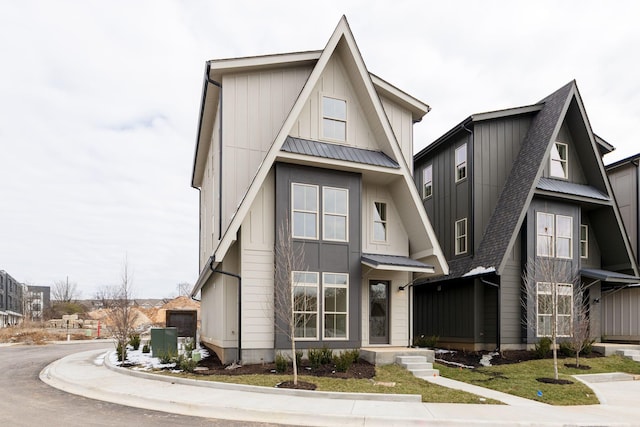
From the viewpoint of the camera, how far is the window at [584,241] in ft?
67.3

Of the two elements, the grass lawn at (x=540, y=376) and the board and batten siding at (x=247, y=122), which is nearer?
the grass lawn at (x=540, y=376)

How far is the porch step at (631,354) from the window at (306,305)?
11.6 m

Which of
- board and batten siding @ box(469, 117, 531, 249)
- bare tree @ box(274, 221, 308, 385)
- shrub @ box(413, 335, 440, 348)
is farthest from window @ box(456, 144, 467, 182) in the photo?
bare tree @ box(274, 221, 308, 385)

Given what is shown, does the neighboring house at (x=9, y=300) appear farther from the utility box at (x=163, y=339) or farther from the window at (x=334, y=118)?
the window at (x=334, y=118)

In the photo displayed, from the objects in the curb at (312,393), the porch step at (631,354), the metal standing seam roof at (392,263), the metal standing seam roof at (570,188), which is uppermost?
the metal standing seam roof at (570,188)

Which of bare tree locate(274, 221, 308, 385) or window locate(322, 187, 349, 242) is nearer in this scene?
bare tree locate(274, 221, 308, 385)

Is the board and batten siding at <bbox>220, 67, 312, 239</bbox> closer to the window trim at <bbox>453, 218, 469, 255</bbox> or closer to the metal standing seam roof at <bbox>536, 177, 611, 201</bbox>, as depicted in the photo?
the window trim at <bbox>453, 218, 469, 255</bbox>

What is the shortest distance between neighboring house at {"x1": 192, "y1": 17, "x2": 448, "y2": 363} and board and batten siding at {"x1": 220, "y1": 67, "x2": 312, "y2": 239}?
1.3 inches

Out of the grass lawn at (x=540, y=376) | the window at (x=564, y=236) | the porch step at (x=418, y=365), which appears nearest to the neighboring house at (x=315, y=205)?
the porch step at (x=418, y=365)

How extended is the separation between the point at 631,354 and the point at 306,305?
1213 cm

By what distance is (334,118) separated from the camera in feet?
50.6

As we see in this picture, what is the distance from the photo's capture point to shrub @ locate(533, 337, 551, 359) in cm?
1636

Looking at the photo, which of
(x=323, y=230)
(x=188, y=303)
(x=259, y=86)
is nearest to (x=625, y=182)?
(x=323, y=230)

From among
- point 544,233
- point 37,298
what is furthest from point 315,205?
point 37,298
